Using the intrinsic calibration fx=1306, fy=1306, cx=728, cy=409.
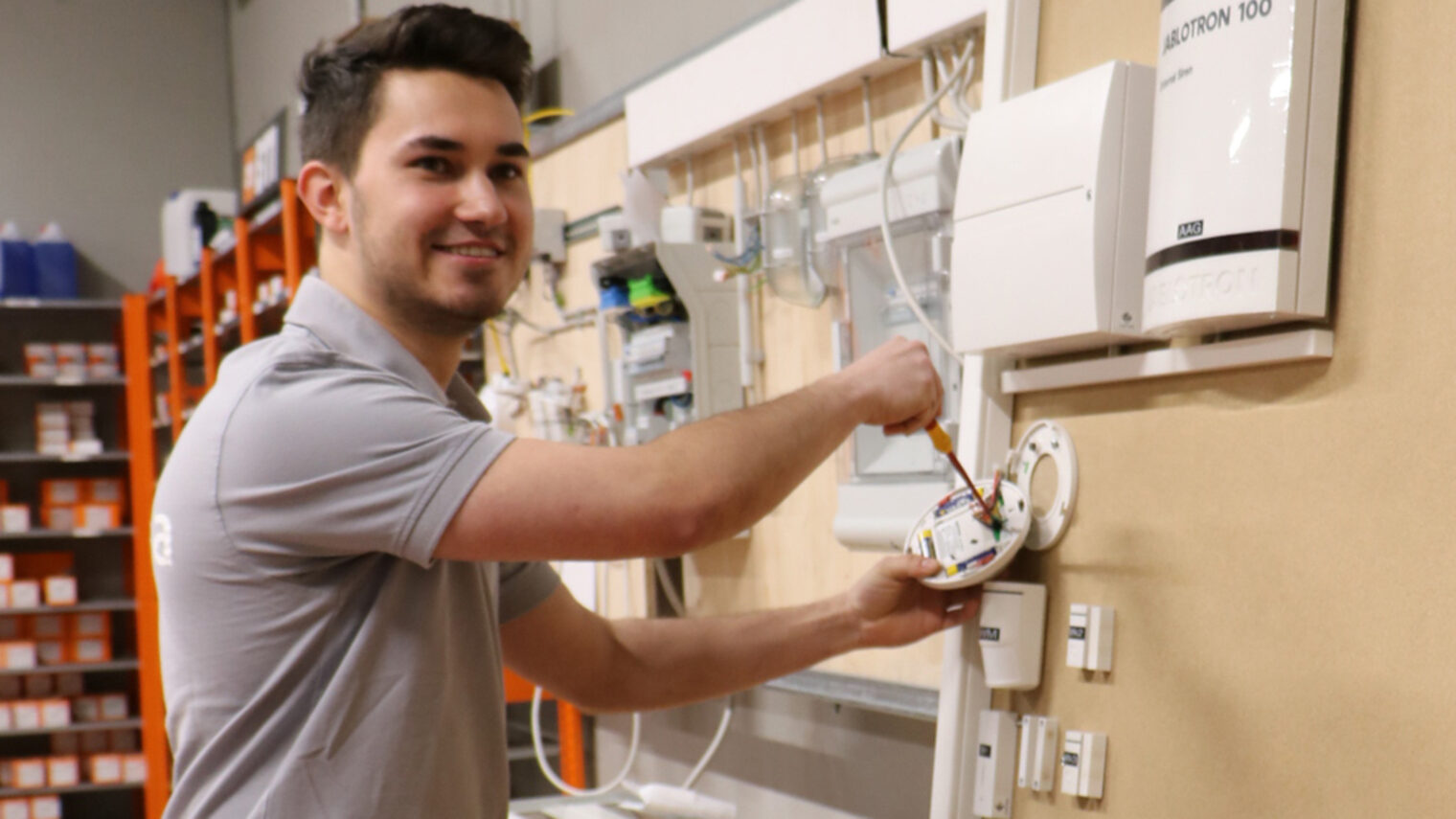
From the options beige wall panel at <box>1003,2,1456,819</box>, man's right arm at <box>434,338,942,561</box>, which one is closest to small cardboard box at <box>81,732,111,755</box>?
man's right arm at <box>434,338,942,561</box>

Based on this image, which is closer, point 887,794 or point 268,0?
point 887,794

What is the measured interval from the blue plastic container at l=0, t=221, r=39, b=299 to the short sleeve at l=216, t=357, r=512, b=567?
6201 millimetres

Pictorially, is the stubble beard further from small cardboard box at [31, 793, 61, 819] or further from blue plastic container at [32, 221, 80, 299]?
blue plastic container at [32, 221, 80, 299]

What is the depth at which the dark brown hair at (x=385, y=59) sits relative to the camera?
145cm

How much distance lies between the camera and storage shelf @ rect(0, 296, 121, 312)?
21.3 feet

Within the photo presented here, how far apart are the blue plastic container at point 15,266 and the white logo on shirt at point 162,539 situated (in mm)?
6064

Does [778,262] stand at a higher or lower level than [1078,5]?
lower

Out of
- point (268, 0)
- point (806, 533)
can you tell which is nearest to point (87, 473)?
point (268, 0)

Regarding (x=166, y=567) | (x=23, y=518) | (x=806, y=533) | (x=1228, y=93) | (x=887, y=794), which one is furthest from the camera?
(x=23, y=518)

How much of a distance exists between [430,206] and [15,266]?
618cm

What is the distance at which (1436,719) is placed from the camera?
1.02 metres

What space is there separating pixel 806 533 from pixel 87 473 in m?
5.66

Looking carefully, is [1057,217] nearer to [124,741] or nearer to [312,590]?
[312,590]

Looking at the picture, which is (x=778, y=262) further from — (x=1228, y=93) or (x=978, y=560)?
(x=1228, y=93)
